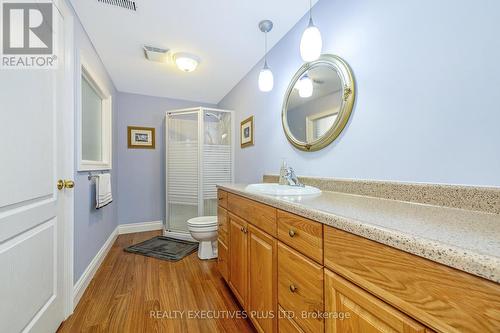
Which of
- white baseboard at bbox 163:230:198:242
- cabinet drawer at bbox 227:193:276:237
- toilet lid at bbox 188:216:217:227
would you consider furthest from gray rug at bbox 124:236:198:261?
cabinet drawer at bbox 227:193:276:237

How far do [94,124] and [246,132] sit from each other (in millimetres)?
1683

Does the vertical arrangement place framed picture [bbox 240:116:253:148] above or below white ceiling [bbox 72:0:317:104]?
below

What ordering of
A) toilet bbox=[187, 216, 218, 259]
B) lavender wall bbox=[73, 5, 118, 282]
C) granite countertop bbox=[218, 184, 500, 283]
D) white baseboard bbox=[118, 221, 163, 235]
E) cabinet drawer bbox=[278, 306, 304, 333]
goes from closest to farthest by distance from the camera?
1. granite countertop bbox=[218, 184, 500, 283]
2. cabinet drawer bbox=[278, 306, 304, 333]
3. lavender wall bbox=[73, 5, 118, 282]
4. toilet bbox=[187, 216, 218, 259]
5. white baseboard bbox=[118, 221, 163, 235]

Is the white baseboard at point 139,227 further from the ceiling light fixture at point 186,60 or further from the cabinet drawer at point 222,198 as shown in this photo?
the ceiling light fixture at point 186,60

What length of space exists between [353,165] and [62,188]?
1.81 m

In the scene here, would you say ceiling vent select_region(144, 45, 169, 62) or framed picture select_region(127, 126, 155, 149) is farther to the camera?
framed picture select_region(127, 126, 155, 149)

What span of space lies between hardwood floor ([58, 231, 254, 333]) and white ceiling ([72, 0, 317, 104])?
220 centimetres

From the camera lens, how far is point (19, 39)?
1.05 m

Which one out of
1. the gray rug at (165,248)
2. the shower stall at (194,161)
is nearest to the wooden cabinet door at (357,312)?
the gray rug at (165,248)

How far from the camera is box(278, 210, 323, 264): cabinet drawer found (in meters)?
0.76

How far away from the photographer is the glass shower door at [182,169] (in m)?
3.09

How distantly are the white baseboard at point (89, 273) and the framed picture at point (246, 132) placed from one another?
194cm

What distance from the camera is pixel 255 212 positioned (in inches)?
48.7

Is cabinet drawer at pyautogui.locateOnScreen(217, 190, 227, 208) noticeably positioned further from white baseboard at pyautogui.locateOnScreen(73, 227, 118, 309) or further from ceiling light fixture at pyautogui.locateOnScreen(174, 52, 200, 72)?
ceiling light fixture at pyautogui.locateOnScreen(174, 52, 200, 72)
